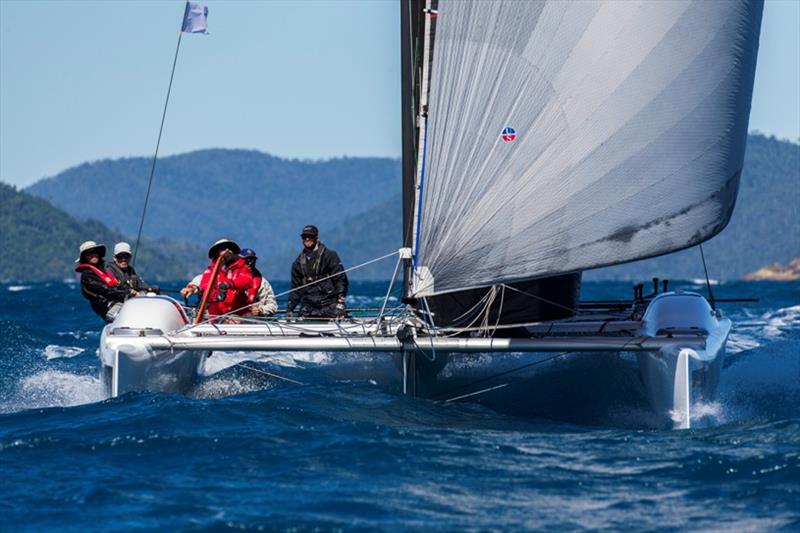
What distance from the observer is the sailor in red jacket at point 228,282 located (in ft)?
32.1

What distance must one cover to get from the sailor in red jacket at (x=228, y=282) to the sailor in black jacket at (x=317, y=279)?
0.34m

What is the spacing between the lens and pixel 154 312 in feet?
→ 29.2

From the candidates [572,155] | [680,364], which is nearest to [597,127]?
[572,155]

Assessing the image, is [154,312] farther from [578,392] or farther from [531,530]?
[531,530]

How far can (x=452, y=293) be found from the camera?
852 cm

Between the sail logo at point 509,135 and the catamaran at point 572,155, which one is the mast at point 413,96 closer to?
the catamaran at point 572,155

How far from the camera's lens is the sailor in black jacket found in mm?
9914

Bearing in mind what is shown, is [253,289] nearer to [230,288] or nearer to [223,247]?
[230,288]

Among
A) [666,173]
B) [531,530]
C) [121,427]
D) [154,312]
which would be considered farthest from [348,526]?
[154,312]

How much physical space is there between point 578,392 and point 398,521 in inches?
133

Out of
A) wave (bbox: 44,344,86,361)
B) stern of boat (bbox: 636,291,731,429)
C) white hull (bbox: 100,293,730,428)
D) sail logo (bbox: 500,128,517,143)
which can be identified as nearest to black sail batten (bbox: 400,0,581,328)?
white hull (bbox: 100,293,730,428)

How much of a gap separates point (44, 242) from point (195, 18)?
110 meters

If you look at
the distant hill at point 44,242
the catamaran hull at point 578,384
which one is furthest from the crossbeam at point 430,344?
the distant hill at point 44,242

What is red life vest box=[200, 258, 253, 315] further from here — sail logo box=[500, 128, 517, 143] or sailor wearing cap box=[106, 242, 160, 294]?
sail logo box=[500, 128, 517, 143]
